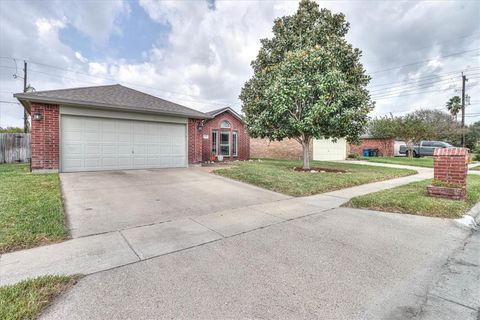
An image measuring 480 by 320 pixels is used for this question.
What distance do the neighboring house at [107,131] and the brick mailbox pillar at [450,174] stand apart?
10.0 metres

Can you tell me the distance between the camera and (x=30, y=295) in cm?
217

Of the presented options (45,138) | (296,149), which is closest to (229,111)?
(296,149)

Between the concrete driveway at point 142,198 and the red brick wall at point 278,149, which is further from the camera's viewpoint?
the red brick wall at point 278,149

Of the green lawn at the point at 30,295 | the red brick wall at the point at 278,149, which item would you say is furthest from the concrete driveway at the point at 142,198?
the red brick wall at the point at 278,149

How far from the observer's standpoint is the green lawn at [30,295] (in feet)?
6.34

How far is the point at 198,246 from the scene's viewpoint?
11.2 ft

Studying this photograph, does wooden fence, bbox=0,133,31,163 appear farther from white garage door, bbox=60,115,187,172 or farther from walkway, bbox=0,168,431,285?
walkway, bbox=0,168,431,285

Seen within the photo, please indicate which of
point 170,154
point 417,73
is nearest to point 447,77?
point 417,73

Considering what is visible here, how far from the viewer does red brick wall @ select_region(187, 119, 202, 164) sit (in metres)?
12.9

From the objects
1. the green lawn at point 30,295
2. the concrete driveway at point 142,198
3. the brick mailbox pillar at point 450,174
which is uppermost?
the brick mailbox pillar at point 450,174

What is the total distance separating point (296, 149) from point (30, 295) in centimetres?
1995

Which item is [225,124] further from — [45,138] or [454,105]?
[454,105]

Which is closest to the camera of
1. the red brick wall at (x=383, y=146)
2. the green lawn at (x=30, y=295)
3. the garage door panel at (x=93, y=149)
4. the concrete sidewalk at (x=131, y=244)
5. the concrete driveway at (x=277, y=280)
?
the green lawn at (x=30, y=295)

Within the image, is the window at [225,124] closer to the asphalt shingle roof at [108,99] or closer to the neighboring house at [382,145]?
the asphalt shingle roof at [108,99]
